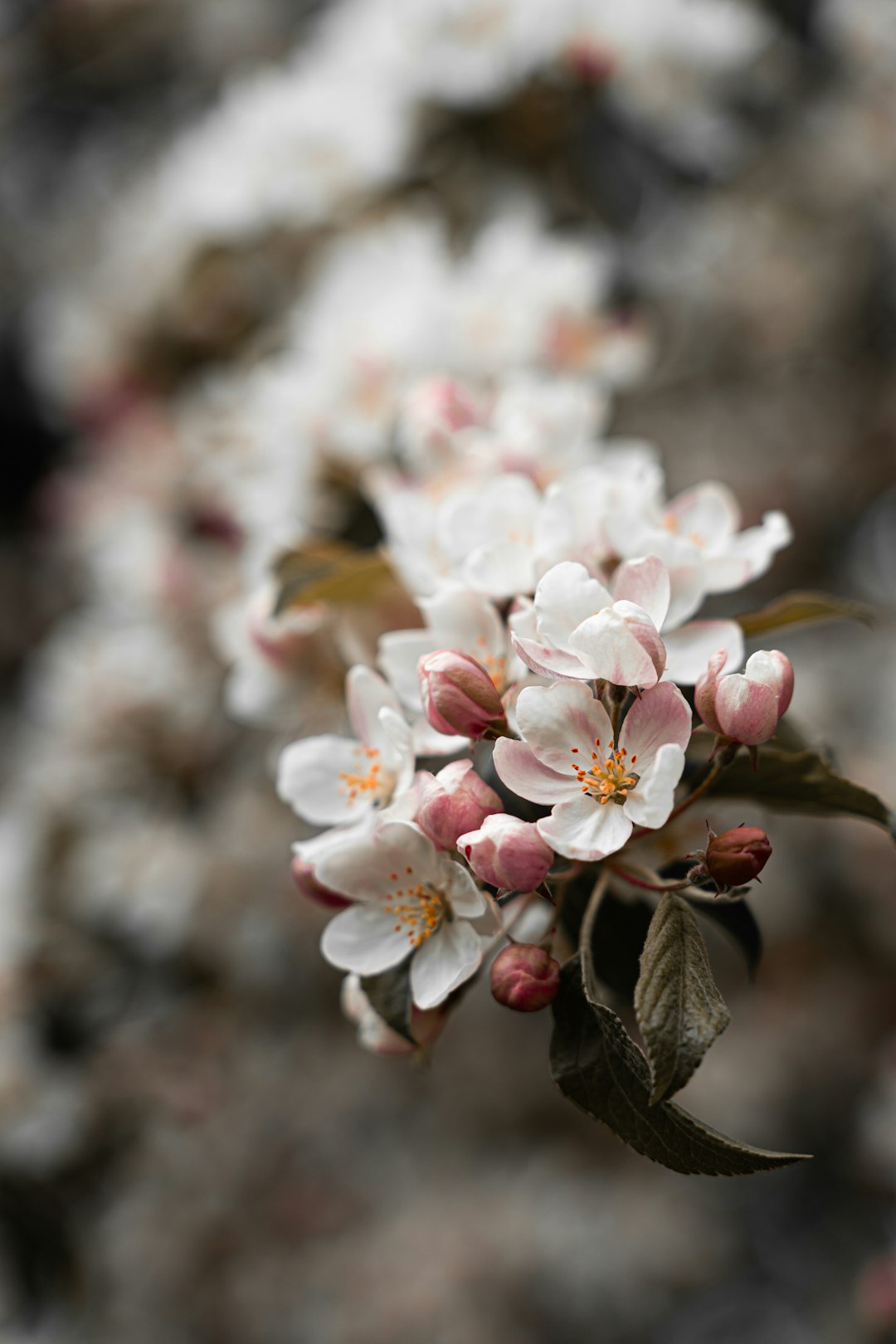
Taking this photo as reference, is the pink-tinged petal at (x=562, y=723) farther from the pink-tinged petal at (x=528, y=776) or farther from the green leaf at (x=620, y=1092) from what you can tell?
the green leaf at (x=620, y=1092)

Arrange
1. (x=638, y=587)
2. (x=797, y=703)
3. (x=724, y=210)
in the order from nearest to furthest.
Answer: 1. (x=638, y=587)
2. (x=797, y=703)
3. (x=724, y=210)

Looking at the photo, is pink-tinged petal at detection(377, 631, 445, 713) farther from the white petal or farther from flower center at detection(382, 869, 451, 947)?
flower center at detection(382, 869, 451, 947)

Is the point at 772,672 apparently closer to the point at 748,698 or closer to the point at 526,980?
the point at 748,698

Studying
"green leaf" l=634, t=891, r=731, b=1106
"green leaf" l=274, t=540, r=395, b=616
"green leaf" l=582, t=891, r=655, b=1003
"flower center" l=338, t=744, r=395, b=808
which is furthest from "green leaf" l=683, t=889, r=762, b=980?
"green leaf" l=274, t=540, r=395, b=616

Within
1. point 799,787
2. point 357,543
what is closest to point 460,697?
point 799,787

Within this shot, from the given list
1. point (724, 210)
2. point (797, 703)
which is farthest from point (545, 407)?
point (724, 210)

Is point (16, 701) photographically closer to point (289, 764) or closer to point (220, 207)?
point (220, 207)
